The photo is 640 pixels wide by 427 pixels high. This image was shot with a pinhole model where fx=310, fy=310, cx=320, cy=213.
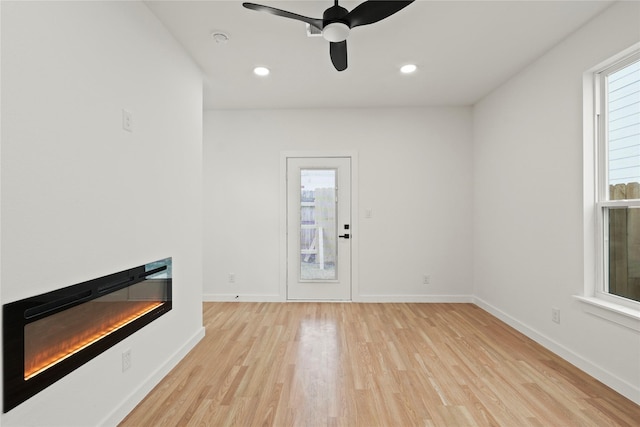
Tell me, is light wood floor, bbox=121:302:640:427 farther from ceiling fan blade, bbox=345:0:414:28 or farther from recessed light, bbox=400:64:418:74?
recessed light, bbox=400:64:418:74

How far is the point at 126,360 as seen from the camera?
188 centimetres

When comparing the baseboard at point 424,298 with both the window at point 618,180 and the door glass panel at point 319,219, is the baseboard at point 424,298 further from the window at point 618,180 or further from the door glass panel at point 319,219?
the window at point 618,180

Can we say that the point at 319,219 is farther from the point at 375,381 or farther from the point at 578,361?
the point at 578,361

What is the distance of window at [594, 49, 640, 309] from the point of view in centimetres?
213

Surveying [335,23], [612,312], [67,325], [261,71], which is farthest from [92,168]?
[612,312]

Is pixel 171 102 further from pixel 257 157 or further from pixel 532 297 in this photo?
pixel 532 297

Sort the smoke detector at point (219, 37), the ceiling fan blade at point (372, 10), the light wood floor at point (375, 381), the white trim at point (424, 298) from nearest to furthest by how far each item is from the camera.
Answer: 1. the ceiling fan blade at point (372, 10)
2. the light wood floor at point (375, 381)
3. the smoke detector at point (219, 37)
4. the white trim at point (424, 298)

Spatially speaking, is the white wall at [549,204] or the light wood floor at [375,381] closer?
the light wood floor at [375,381]

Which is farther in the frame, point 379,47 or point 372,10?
point 379,47

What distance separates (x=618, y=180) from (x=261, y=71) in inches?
123

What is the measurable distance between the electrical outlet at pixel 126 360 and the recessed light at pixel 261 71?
2.60 meters

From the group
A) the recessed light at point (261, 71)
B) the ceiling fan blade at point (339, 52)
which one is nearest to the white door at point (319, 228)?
the recessed light at point (261, 71)

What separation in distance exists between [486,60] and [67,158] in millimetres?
3349

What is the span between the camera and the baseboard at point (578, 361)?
2016mm
